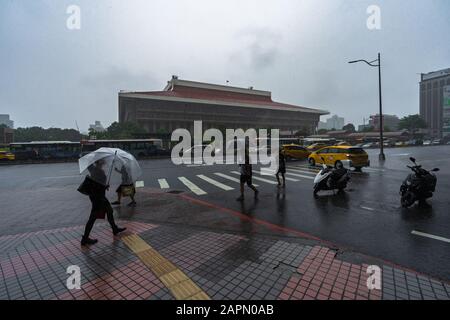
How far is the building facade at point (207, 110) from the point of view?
185ft

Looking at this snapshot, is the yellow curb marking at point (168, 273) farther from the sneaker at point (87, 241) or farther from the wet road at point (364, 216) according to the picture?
the wet road at point (364, 216)

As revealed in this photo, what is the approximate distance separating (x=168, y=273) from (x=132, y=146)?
1215 inches

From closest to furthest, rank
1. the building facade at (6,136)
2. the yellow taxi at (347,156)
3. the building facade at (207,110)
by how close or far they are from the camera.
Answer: the yellow taxi at (347,156) < the building facade at (207,110) < the building facade at (6,136)

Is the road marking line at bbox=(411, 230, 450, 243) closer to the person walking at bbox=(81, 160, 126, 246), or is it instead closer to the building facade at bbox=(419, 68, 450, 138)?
the person walking at bbox=(81, 160, 126, 246)

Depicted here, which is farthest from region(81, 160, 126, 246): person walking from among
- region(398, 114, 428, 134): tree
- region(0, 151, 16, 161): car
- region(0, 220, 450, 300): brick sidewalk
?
region(398, 114, 428, 134): tree

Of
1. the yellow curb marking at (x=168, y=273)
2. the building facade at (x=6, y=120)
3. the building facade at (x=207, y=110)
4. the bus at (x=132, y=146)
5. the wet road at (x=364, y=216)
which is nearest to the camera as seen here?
the yellow curb marking at (x=168, y=273)

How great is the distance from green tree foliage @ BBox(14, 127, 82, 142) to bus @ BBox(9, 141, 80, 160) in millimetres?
56680

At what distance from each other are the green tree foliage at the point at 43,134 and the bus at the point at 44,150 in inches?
2231

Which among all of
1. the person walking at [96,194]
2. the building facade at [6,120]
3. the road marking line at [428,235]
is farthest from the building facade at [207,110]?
the building facade at [6,120]

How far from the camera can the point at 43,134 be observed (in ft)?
265

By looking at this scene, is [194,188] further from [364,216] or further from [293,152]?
[293,152]

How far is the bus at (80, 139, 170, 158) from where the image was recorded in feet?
102

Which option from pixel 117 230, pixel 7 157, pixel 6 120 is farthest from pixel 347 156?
pixel 6 120

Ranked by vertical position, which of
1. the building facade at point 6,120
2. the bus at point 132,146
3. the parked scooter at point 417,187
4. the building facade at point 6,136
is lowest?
the parked scooter at point 417,187
